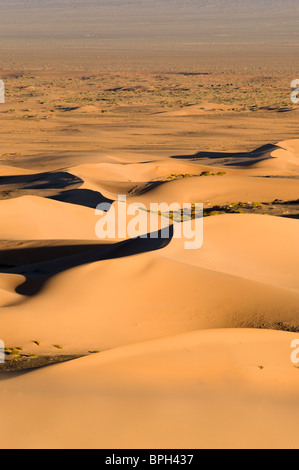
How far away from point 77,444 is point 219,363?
1840mm

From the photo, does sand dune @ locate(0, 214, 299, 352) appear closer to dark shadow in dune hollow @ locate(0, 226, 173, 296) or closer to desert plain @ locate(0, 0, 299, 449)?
desert plain @ locate(0, 0, 299, 449)

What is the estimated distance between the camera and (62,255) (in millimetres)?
10484

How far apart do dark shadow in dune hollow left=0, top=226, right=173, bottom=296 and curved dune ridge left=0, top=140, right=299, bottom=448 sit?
4 cm

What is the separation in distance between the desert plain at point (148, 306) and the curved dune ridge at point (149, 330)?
16 millimetres

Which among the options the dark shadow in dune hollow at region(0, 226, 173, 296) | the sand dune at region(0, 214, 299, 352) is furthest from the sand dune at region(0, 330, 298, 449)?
the dark shadow in dune hollow at region(0, 226, 173, 296)

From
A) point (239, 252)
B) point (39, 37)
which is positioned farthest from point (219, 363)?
point (39, 37)

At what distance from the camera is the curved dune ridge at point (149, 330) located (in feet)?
15.0

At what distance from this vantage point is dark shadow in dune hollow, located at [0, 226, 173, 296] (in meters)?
9.28

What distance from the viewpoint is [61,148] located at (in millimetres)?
25516

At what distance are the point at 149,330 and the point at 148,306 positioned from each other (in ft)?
1.66

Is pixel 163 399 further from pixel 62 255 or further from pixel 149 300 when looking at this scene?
pixel 62 255

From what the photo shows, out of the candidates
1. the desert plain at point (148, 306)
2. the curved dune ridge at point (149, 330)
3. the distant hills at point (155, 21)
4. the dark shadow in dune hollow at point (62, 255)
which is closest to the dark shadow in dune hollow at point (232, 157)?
the desert plain at point (148, 306)

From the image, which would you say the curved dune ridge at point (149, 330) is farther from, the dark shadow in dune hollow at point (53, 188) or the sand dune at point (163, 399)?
the dark shadow in dune hollow at point (53, 188)

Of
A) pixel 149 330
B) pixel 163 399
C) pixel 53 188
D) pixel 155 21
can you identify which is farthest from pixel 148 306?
pixel 155 21
